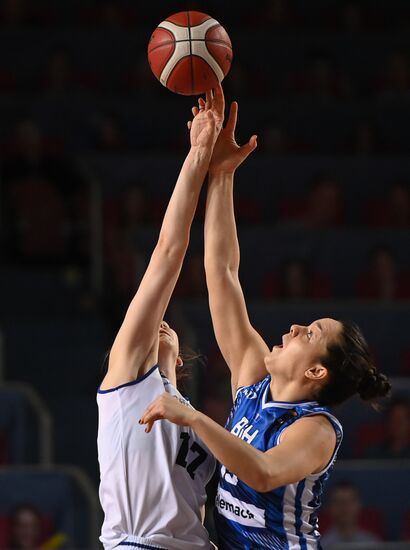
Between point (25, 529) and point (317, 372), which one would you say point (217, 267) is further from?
A: point (25, 529)

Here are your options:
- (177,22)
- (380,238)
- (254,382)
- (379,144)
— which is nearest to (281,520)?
(254,382)

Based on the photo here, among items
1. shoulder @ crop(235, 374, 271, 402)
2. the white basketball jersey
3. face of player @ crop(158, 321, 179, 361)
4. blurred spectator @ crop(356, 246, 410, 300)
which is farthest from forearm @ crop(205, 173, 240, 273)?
blurred spectator @ crop(356, 246, 410, 300)

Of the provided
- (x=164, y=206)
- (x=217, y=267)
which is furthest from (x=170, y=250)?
(x=164, y=206)

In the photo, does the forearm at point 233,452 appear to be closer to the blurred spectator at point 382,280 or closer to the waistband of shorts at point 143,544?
the waistband of shorts at point 143,544

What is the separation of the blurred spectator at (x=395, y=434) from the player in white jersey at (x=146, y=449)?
3.63 meters

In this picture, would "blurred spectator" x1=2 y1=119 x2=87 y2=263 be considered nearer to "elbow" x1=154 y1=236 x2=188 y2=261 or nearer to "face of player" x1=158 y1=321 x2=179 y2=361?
"face of player" x1=158 y1=321 x2=179 y2=361

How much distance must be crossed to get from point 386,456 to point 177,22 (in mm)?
3853

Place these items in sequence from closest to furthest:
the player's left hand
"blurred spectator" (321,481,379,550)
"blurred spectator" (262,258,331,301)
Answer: the player's left hand → "blurred spectator" (321,481,379,550) → "blurred spectator" (262,258,331,301)

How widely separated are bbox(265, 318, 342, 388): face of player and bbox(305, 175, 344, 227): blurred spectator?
565 cm

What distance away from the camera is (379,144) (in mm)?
10828

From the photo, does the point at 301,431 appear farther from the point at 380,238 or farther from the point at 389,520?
the point at 380,238

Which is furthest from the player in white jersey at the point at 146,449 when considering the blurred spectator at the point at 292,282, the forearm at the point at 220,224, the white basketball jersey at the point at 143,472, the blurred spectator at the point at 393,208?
the blurred spectator at the point at 393,208

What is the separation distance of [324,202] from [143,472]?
19.9 ft

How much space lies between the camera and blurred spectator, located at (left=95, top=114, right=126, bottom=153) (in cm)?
1022
